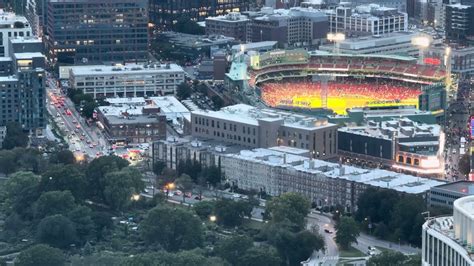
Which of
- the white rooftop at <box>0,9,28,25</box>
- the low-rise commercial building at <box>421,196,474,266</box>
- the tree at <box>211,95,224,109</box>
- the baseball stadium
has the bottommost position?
the tree at <box>211,95,224,109</box>

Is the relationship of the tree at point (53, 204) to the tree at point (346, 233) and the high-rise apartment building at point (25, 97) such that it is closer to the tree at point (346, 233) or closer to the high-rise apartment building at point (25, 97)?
the tree at point (346, 233)

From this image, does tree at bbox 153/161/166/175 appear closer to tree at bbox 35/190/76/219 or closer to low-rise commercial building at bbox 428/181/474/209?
tree at bbox 35/190/76/219

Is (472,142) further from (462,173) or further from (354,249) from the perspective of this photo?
(354,249)

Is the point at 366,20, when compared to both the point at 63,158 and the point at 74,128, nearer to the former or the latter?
the point at 74,128

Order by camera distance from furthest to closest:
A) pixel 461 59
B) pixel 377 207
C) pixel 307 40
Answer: pixel 307 40, pixel 461 59, pixel 377 207

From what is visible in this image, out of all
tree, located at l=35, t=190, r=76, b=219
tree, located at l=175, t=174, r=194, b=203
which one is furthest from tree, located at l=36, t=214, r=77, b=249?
tree, located at l=175, t=174, r=194, b=203

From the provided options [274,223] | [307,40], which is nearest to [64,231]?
[274,223]
